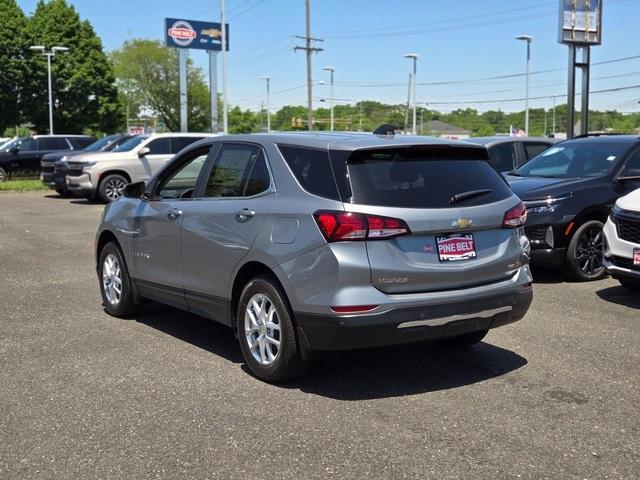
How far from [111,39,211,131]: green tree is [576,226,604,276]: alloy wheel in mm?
79725

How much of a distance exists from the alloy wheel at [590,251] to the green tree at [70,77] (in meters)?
48.8

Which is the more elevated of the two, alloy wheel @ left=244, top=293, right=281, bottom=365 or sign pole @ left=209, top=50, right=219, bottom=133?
sign pole @ left=209, top=50, right=219, bottom=133

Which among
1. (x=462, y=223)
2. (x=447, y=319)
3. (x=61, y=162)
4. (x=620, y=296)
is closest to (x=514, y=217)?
(x=462, y=223)

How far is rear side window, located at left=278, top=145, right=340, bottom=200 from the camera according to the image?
14.8 ft

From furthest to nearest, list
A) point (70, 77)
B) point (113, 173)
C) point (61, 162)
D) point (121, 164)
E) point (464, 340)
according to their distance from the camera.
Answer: point (70, 77) → point (61, 162) → point (113, 173) → point (121, 164) → point (464, 340)

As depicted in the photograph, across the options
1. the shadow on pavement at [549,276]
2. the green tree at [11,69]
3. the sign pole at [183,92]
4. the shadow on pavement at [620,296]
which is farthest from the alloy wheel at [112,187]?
A: the green tree at [11,69]

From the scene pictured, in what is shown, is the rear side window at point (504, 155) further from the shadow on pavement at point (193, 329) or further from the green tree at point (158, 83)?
the green tree at point (158, 83)

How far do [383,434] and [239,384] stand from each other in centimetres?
124

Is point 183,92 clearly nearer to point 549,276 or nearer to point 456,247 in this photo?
point 549,276

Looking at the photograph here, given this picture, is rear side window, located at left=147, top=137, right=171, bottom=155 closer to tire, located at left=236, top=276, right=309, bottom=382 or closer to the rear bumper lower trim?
tire, located at left=236, top=276, right=309, bottom=382

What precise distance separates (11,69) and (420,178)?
5117 cm

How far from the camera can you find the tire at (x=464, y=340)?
559 centimetres

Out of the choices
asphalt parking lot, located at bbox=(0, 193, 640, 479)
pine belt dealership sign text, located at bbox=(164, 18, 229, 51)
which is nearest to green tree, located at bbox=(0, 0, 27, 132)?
pine belt dealership sign text, located at bbox=(164, 18, 229, 51)

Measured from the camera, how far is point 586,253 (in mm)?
8414
